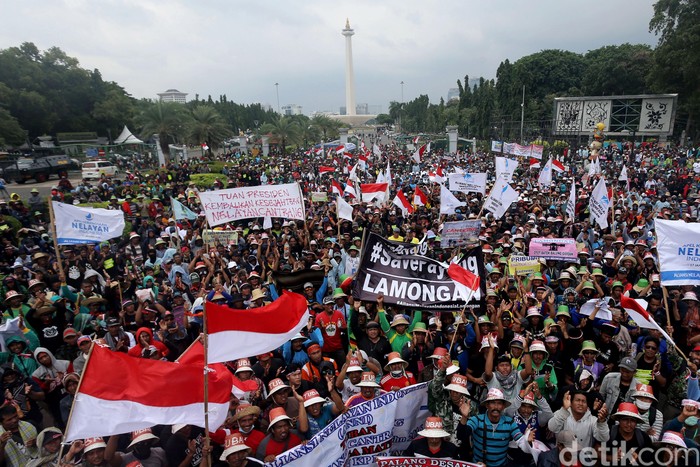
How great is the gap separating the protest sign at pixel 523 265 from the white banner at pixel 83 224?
7508mm

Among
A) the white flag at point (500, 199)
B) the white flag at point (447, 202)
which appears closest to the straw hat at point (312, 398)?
the white flag at point (500, 199)

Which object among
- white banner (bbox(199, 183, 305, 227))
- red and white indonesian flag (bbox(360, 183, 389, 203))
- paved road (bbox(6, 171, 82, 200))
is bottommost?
paved road (bbox(6, 171, 82, 200))

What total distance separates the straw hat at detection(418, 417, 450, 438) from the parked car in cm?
3230

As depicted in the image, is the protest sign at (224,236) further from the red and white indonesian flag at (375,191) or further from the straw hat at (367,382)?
the straw hat at (367,382)

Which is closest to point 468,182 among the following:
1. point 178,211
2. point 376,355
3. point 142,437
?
point 178,211

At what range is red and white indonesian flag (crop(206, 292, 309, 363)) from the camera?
13.3 feet

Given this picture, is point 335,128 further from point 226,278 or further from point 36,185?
point 226,278

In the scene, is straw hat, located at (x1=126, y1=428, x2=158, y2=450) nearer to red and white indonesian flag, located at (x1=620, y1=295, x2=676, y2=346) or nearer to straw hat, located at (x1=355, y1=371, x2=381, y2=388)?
straw hat, located at (x1=355, y1=371, x2=381, y2=388)

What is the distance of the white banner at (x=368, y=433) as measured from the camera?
389cm

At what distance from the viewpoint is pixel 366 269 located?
224 inches

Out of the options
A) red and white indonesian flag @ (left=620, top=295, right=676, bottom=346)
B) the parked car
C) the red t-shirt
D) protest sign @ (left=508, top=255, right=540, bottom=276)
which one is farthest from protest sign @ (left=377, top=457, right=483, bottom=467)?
the parked car

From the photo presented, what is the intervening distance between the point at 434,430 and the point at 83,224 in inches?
292

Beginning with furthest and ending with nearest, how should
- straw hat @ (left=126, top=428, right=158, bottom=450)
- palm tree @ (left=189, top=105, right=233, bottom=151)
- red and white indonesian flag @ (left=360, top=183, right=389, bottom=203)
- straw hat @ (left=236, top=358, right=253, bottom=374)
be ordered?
1. palm tree @ (left=189, top=105, right=233, bottom=151)
2. red and white indonesian flag @ (left=360, top=183, right=389, bottom=203)
3. straw hat @ (left=236, top=358, right=253, bottom=374)
4. straw hat @ (left=126, top=428, right=158, bottom=450)

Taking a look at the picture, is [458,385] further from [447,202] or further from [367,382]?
[447,202]
